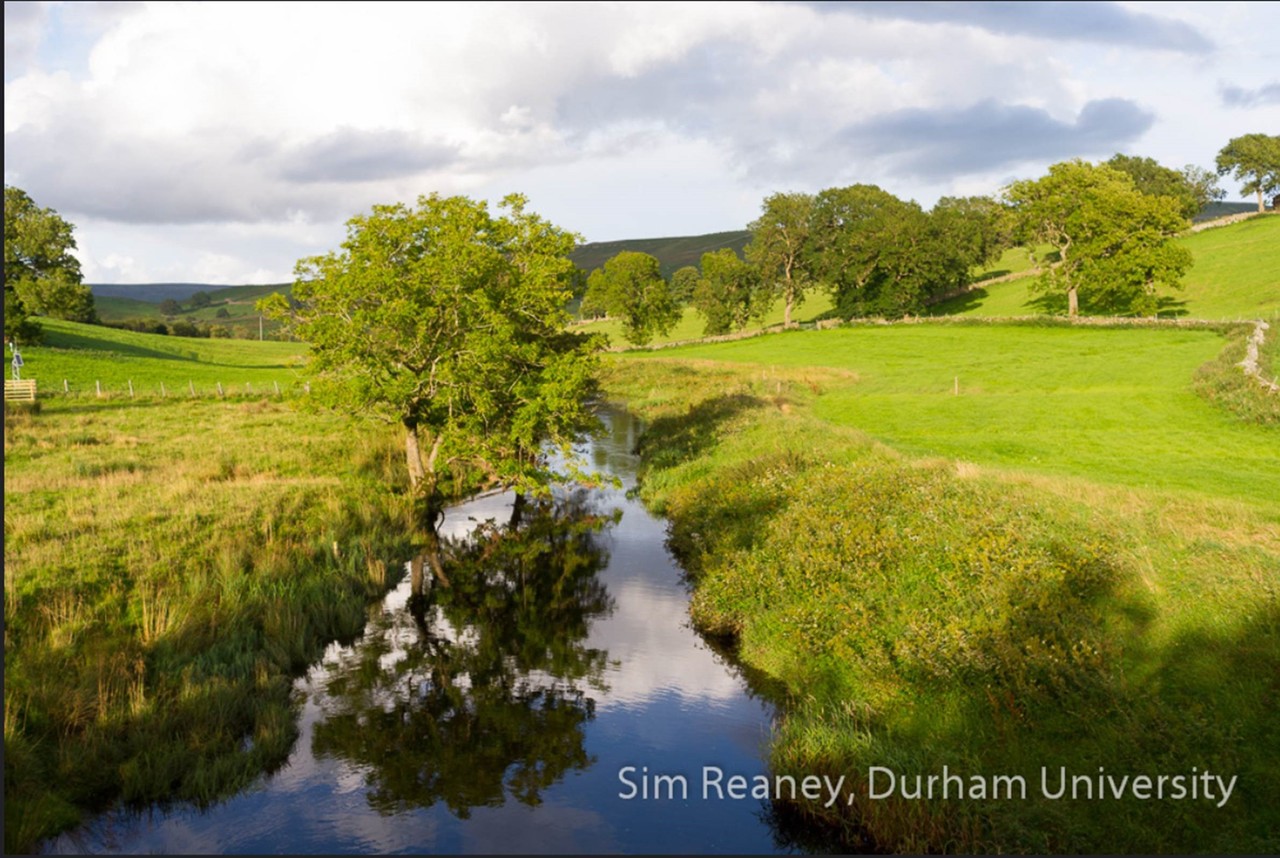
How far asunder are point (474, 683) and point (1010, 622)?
11.0 meters

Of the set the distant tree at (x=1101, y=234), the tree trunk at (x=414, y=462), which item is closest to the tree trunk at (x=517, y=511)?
the tree trunk at (x=414, y=462)

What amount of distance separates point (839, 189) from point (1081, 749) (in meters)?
103

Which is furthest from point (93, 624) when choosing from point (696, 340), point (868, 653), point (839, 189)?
point (839, 189)

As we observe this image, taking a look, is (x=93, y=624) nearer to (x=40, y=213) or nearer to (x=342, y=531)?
(x=342, y=531)

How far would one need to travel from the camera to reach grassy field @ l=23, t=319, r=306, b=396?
64000mm

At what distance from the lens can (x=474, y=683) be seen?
697 inches

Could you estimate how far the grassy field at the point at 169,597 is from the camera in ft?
43.5

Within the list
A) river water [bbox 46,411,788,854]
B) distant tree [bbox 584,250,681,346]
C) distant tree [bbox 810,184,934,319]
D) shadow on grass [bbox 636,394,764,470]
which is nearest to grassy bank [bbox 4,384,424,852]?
river water [bbox 46,411,788,854]

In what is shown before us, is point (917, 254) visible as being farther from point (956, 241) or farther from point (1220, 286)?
point (1220, 286)

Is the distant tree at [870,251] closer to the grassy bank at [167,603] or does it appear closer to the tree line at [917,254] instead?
the tree line at [917,254]

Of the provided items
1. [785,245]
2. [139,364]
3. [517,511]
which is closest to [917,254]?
[785,245]

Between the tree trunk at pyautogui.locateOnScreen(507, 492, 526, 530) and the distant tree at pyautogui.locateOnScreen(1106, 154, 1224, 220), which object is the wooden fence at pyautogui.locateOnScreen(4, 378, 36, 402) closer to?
the tree trunk at pyautogui.locateOnScreen(507, 492, 526, 530)

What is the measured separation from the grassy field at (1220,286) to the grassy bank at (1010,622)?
53.0 m

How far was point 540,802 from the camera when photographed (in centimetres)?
1336
